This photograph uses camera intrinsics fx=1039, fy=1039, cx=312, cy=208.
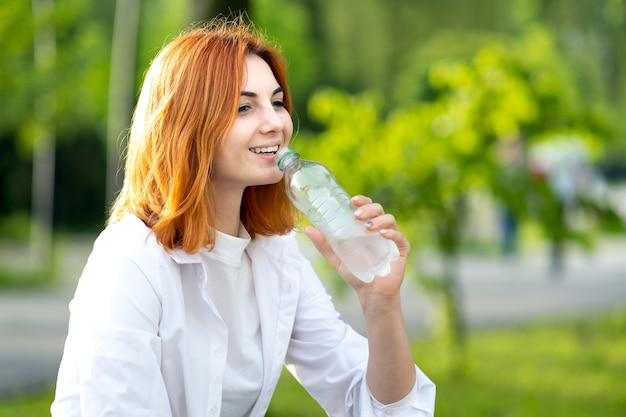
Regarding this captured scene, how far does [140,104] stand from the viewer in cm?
229

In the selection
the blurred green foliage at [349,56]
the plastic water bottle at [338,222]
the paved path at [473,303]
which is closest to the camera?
the plastic water bottle at [338,222]

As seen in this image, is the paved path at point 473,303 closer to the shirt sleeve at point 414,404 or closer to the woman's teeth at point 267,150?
the shirt sleeve at point 414,404

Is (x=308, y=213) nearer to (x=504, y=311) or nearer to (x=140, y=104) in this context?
(x=140, y=104)

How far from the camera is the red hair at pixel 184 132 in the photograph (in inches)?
86.4

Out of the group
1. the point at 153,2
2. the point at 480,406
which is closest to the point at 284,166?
the point at 480,406

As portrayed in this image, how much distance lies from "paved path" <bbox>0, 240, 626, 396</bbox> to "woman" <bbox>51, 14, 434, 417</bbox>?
11.9ft

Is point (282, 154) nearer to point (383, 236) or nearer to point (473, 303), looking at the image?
point (383, 236)

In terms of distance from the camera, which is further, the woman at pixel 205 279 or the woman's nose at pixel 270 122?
the woman's nose at pixel 270 122

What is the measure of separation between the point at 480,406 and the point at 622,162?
18.1 metres

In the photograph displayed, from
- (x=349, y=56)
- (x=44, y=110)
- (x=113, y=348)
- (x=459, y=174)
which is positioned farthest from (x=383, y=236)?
(x=349, y=56)

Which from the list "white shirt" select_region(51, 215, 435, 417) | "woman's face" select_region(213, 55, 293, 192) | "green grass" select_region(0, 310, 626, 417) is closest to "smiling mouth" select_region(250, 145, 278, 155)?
"woman's face" select_region(213, 55, 293, 192)

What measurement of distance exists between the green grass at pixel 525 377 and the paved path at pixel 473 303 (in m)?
0.43

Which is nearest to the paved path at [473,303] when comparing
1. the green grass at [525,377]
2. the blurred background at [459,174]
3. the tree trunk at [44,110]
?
the blurred background at [459,174]

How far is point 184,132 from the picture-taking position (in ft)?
7.20
